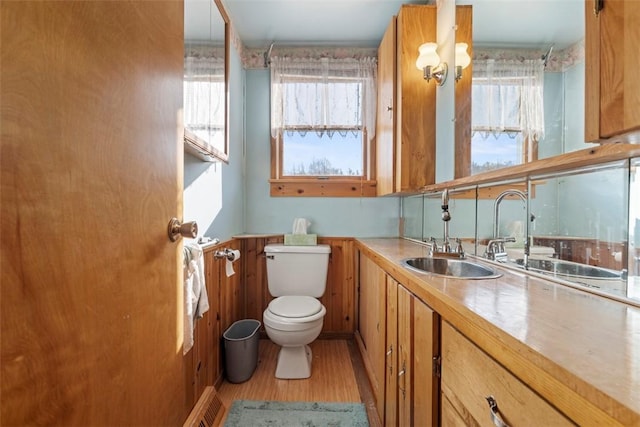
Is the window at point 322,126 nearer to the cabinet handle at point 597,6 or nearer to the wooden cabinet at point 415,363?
the wooden cabinet at point 415,363

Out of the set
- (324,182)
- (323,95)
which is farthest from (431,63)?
(324,182)

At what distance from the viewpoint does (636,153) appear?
670 mm

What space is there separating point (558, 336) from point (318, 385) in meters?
1.55

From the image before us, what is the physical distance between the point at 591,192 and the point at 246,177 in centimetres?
216

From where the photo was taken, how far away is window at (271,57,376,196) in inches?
91.0

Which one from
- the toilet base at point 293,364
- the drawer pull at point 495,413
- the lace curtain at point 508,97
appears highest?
the lace curtain at point 508,97

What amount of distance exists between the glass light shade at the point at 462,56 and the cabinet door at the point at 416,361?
128 cm

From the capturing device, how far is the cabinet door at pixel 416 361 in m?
0.78

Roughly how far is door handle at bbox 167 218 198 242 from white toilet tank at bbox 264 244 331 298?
1.40 m

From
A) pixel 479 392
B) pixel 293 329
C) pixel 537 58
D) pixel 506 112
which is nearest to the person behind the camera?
pixel 479 392

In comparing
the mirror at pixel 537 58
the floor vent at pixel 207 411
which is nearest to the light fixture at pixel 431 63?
the mirror at pixel 537 58

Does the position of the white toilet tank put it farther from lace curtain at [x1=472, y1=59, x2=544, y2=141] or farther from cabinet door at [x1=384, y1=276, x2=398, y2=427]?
lace curtain at [x1=472, y1=59, x2=544, y2=141]

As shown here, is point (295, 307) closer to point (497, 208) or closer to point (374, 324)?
point (374, 324)

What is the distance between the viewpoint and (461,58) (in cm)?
152
